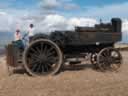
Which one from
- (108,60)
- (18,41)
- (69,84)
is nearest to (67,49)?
(108,60)

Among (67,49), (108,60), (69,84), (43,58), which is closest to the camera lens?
(69,84)

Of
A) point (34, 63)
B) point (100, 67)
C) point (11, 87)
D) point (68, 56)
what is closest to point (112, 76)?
point (100, 67)

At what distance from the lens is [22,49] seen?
1462cm

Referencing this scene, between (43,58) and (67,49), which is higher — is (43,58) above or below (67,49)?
below

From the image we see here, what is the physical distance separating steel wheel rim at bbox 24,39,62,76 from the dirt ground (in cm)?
42

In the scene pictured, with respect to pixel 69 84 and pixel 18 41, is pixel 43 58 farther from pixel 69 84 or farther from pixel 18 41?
pixel 69 84

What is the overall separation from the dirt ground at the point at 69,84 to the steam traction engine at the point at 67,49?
18.1 inches

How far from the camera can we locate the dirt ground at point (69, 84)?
1100 cm

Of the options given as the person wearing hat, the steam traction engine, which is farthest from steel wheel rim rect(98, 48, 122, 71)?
the person wearing hat

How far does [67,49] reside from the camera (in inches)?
589

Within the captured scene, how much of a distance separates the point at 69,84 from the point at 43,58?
7.59 feet

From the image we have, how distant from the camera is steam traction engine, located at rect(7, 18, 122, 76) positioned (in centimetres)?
1420

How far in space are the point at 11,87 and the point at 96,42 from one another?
454cm

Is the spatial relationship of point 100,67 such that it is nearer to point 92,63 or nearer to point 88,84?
point 92,63
